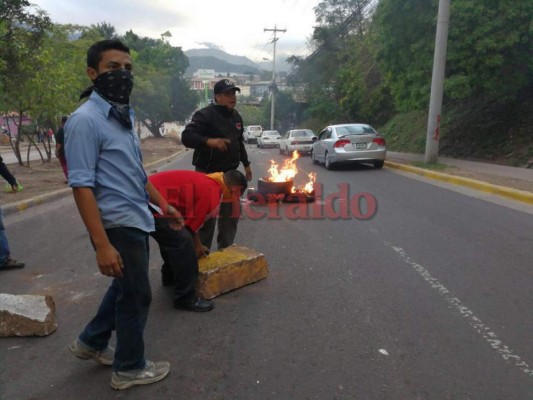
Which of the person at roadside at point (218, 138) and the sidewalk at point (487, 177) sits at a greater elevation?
the person at roadside at point (218, 138)

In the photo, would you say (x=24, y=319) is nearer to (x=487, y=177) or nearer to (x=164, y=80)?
(x=487, y=177)

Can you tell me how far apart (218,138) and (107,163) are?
7.14 feet

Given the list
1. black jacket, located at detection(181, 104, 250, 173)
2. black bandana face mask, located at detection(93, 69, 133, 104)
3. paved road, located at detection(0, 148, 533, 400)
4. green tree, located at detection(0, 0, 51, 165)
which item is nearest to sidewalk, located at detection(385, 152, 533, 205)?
paved road, located at detection(0, 148, 533, 400)

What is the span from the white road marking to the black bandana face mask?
295 cm

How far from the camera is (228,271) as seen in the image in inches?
161

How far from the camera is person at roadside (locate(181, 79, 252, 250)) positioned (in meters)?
4.41

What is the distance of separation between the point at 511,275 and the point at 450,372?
2171 millimetres

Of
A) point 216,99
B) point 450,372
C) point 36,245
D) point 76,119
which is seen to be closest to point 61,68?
point 36,245

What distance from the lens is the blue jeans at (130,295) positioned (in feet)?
7.94

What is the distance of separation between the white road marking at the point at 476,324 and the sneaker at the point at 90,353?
8.64 feet

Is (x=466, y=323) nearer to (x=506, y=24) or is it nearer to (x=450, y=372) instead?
(x=450, y=372)

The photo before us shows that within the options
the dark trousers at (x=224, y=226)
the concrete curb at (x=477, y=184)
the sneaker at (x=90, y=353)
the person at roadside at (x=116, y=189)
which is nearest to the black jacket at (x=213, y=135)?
the dark trousers at (x=224, y=226)

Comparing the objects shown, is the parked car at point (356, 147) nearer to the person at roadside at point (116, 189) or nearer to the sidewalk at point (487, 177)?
the sidewalk at point (487, 177)

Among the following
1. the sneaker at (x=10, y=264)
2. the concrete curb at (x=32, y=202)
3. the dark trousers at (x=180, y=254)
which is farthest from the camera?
the concrete curb at (x=32, y=202)
